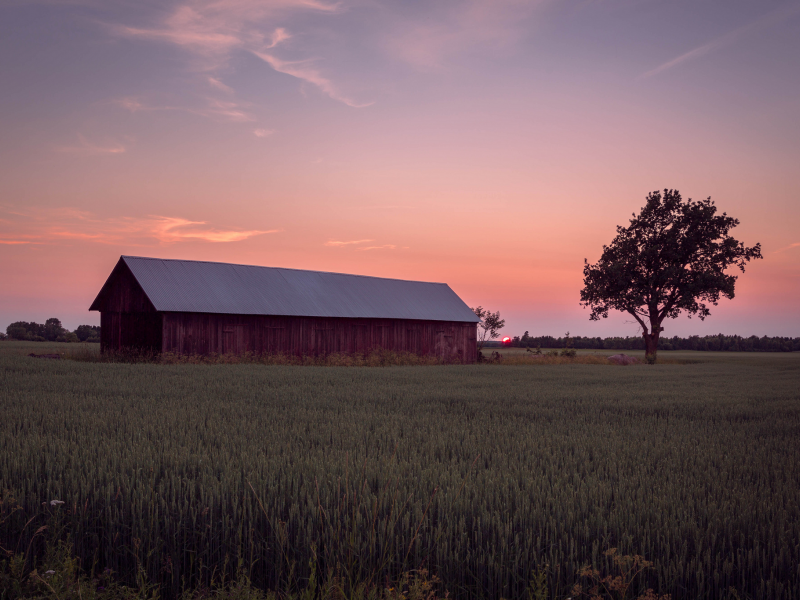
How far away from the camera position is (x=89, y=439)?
776cm

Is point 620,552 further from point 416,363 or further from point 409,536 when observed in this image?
point 416,363

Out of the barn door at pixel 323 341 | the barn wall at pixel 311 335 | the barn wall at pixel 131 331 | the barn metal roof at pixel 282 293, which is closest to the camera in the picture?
the barn wall at pixel 131 331

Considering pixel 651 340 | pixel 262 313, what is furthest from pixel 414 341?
pixel 651 340

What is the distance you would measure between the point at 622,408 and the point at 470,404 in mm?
3965

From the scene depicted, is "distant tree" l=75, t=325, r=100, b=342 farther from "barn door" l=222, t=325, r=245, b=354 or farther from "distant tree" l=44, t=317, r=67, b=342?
"barn door" l=222, t=325, r=245, b=354

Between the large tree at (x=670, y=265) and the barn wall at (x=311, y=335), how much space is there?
15.7m

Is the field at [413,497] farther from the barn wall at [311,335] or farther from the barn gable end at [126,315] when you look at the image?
the barn gable end at [126,315]

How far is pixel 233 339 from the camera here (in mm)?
35594

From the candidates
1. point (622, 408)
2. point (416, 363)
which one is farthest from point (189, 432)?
point (416, 363)

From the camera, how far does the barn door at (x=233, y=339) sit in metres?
35.2

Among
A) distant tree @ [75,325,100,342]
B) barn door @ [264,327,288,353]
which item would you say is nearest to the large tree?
barn door @ [264,327,288,353]

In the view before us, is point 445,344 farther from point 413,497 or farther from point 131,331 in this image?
point 413,497

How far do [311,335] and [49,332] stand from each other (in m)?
75.8

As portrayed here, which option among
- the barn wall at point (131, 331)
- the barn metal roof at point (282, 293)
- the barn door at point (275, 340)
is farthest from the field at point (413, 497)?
the barn door at point (275, 340)
